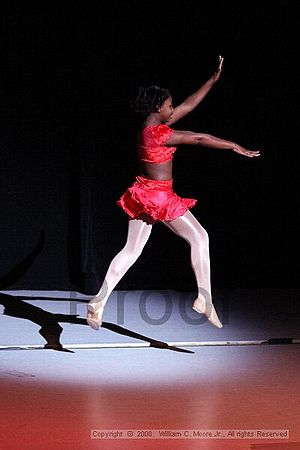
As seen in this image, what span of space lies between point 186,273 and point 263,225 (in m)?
0.69

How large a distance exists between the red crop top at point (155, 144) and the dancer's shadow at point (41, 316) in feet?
3.49

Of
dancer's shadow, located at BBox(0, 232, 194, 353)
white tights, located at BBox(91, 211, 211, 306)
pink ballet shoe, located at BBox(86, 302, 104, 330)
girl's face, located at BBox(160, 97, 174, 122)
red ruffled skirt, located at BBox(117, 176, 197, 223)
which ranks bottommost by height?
dancer's shadow, located at BBox(0, 232, 194, 353)

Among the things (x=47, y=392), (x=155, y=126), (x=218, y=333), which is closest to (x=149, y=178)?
(x=155, y=126)

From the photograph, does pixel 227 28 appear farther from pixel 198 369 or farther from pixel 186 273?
pixel 198 369

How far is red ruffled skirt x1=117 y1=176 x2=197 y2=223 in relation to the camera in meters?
5.57

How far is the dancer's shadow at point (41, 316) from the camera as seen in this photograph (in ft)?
19.2

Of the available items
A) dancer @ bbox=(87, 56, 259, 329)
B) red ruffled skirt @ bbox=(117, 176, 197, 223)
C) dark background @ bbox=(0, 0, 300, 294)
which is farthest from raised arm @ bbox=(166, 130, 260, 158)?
dark background @ bbox=(0, 0, 300, 294)

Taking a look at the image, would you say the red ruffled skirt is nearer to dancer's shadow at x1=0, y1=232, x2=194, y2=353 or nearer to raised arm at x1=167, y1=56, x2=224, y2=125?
raised arm at x1=167, y1=56, x2=224, y2=125

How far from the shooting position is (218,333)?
609 centimetres

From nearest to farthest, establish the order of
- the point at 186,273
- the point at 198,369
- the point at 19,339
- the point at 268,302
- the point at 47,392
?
the point at 47,392
the point at 198,369
the point at 19,339
the point at 268,302
the point at 186,273

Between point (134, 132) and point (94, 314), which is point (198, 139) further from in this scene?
point (134, 132)

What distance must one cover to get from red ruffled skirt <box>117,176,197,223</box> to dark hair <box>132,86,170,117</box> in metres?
0.39

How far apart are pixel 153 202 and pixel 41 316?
1.48 metres

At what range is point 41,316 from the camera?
665cm
